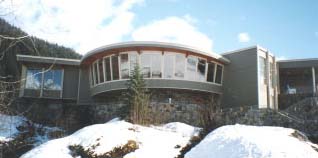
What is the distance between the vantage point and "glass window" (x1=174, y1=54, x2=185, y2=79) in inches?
805

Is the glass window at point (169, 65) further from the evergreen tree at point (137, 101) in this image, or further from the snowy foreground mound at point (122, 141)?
the snowy foreground mound at point (122, 141)

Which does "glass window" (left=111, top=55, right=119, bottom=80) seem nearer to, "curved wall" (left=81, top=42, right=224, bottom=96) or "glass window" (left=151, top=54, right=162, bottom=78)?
"curved wall" (left=81, top=42, right=224, bottom=96)

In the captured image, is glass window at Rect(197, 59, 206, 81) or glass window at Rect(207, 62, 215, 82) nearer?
glass window at Rect(197, 59, 206, 81)

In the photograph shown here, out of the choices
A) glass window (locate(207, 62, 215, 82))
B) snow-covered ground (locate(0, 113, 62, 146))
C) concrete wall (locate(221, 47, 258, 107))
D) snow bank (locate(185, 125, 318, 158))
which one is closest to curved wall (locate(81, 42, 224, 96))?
glass window (locate(207, 62, 215, 82))

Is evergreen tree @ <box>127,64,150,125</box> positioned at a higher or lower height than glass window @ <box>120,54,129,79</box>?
lower

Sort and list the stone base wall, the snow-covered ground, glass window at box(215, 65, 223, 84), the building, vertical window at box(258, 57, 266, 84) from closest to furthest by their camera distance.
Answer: the snow-covered ground
the stone base wall
the building
vertical window at box(258, 57, 266, 84)
glass window at box(215, 65, 223, 84)

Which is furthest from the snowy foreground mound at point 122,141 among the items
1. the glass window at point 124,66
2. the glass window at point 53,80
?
the glass window at point 53,80

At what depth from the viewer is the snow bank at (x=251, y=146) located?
26.2ft

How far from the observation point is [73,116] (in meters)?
21.3

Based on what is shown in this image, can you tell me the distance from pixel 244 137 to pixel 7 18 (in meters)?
5.69

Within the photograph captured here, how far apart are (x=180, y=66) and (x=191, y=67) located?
63cm

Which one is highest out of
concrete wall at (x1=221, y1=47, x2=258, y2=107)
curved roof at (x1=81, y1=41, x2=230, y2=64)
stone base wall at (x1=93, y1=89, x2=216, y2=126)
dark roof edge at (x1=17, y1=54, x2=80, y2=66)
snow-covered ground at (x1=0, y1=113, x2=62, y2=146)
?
curved roof at (x1=81, y1=41, x2=230, y2=64)

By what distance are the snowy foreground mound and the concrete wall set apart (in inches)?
341

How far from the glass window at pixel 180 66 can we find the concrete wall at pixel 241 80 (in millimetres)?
2928
